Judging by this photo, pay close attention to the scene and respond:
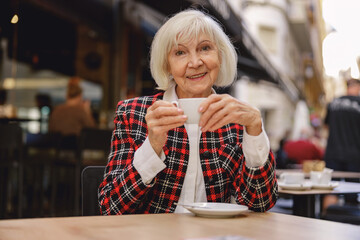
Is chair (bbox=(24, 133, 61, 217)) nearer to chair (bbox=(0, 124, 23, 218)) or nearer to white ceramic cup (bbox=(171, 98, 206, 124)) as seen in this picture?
chair (bbox=(0, 124, 23, 218))

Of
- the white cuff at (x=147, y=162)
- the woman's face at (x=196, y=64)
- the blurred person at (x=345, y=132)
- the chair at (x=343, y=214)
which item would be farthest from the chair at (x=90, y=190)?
the blurred person at (x=345, y=132)

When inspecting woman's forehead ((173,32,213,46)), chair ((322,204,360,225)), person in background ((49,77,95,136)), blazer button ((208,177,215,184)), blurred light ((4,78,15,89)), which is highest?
blurred light ((4,78,15,89))

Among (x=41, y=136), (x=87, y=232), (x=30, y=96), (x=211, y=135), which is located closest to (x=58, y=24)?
(x=30, y=96)

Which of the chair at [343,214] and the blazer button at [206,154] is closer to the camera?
the blazer button at [206,154]

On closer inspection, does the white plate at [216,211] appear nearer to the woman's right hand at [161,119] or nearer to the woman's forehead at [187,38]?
the woman's right hand at [161,119]

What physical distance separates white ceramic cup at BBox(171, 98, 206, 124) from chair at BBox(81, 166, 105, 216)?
66 cm

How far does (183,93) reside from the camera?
175 centimetres

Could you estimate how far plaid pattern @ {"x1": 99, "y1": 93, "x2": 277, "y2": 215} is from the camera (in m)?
1.41

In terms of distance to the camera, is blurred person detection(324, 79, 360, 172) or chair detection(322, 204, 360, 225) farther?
blurred person detection(324, 79, 360, 172)

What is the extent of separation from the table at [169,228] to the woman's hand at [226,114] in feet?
0.81

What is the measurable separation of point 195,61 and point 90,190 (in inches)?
23.8

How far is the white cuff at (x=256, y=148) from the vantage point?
1348 mm

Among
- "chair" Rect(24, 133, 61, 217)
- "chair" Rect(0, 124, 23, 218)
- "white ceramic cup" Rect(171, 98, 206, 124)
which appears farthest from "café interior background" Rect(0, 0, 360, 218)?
"white ceramic cup" Rect(171, 98, 206, 124)

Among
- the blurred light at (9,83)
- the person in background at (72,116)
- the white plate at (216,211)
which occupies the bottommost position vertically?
the white plate at (216,211)
